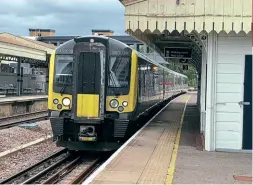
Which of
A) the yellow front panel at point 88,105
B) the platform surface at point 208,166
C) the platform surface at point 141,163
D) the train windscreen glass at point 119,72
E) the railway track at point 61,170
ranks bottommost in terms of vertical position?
the railway track at point 61,170

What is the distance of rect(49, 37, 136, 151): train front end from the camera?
10773mm

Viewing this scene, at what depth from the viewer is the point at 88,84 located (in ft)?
35.6

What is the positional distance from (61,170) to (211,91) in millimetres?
3738

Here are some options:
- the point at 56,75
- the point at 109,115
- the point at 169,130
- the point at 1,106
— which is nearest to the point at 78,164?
the point at 109,115

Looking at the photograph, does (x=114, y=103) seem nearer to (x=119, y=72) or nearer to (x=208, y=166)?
(x=119, y=72)

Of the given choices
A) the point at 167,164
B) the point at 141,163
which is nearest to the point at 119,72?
the point at 141,163

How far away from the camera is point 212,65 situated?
979 cm

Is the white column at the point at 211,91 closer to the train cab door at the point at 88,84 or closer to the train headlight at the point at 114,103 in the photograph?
the train headlight at the point at 114,103

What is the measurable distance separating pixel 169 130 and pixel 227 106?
13.9 feet

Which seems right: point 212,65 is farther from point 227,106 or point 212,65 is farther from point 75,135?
point 75,135

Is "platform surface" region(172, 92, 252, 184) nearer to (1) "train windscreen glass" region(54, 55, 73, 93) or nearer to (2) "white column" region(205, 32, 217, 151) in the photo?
(2) "white column" region(205, 32, 217, 151)

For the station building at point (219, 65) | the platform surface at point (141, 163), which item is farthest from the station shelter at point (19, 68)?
the station building at point (219, 65)

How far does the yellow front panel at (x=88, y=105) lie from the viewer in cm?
1070

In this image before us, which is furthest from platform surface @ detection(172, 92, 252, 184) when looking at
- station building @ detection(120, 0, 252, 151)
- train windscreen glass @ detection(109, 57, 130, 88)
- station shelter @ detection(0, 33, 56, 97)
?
station shelter @ detection(0, 33, 56, 97)
